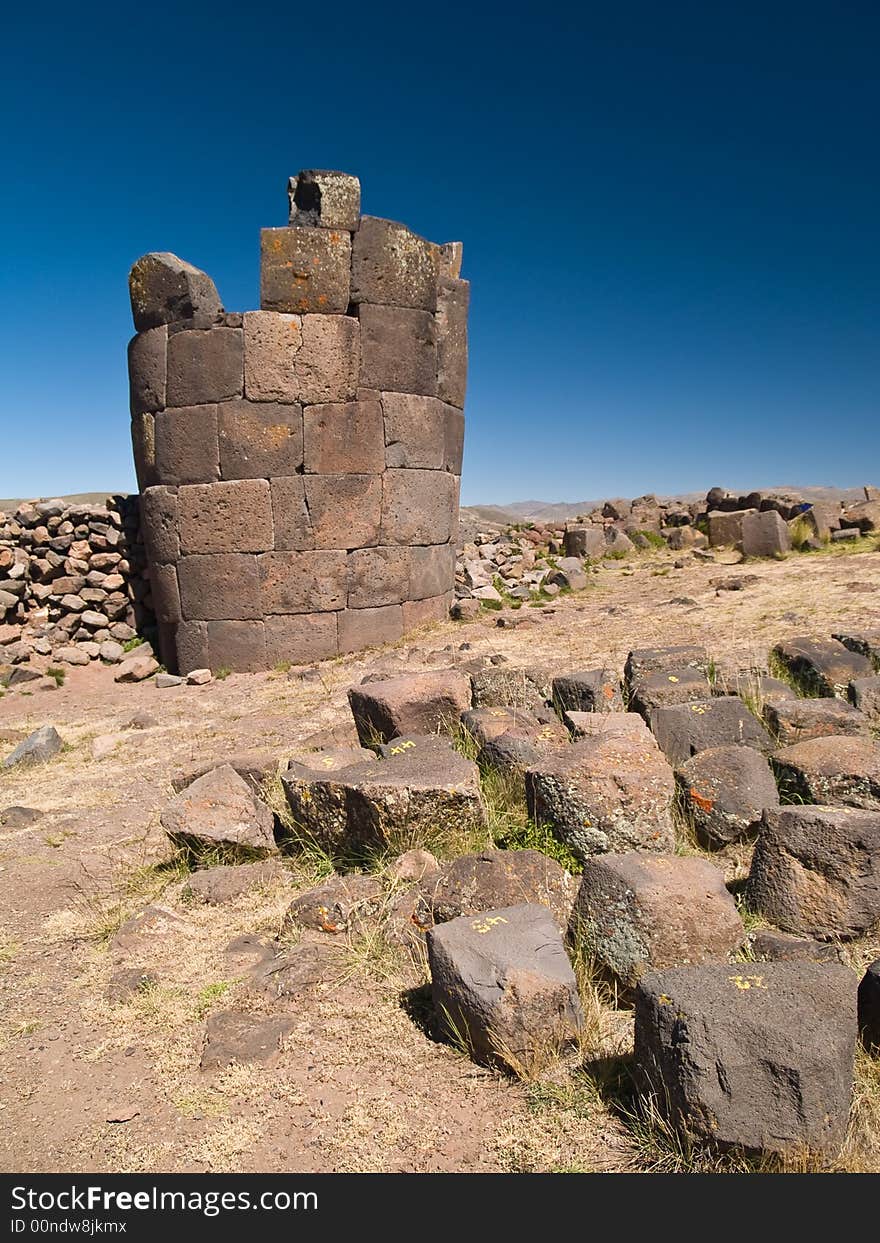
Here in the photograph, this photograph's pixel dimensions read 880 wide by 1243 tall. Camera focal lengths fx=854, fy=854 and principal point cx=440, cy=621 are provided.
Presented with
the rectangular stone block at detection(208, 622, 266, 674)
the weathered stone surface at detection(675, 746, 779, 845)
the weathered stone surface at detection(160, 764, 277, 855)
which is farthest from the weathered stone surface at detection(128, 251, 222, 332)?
the weathered stone surface at detection(675, 746, 779, 845)

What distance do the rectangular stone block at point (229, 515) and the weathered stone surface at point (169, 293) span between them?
1734 mm

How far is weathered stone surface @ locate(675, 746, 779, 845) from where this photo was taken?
3.78m

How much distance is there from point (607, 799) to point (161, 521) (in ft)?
23.3

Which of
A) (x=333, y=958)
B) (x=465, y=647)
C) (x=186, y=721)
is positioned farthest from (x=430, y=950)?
(x=465, y=647)

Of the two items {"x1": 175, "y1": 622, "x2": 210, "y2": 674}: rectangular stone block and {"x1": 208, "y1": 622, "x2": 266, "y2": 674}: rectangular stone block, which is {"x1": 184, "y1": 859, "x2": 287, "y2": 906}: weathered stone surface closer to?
{"x1": 208, "y1": 622, "x2": 266, "y2": 674}: rectangular stone block

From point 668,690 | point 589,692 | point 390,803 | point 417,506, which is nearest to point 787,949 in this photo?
point 390,803

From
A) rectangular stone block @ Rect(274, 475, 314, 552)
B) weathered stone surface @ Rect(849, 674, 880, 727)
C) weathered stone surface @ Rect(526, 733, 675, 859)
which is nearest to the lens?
weathered stone surface @ Rect(526, 733, 675, 859)

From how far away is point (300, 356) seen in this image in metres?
8.98

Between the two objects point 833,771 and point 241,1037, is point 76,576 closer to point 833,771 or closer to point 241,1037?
point 241,1037

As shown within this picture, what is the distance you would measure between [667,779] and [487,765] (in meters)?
1.07

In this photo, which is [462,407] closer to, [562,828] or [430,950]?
[562,828]

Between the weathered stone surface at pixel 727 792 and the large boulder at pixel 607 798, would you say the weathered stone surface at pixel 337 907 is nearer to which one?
the large boulder at pixel 607 798

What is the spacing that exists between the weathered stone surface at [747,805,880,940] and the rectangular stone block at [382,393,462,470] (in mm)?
7180

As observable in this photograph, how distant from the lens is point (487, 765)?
14.5ft
